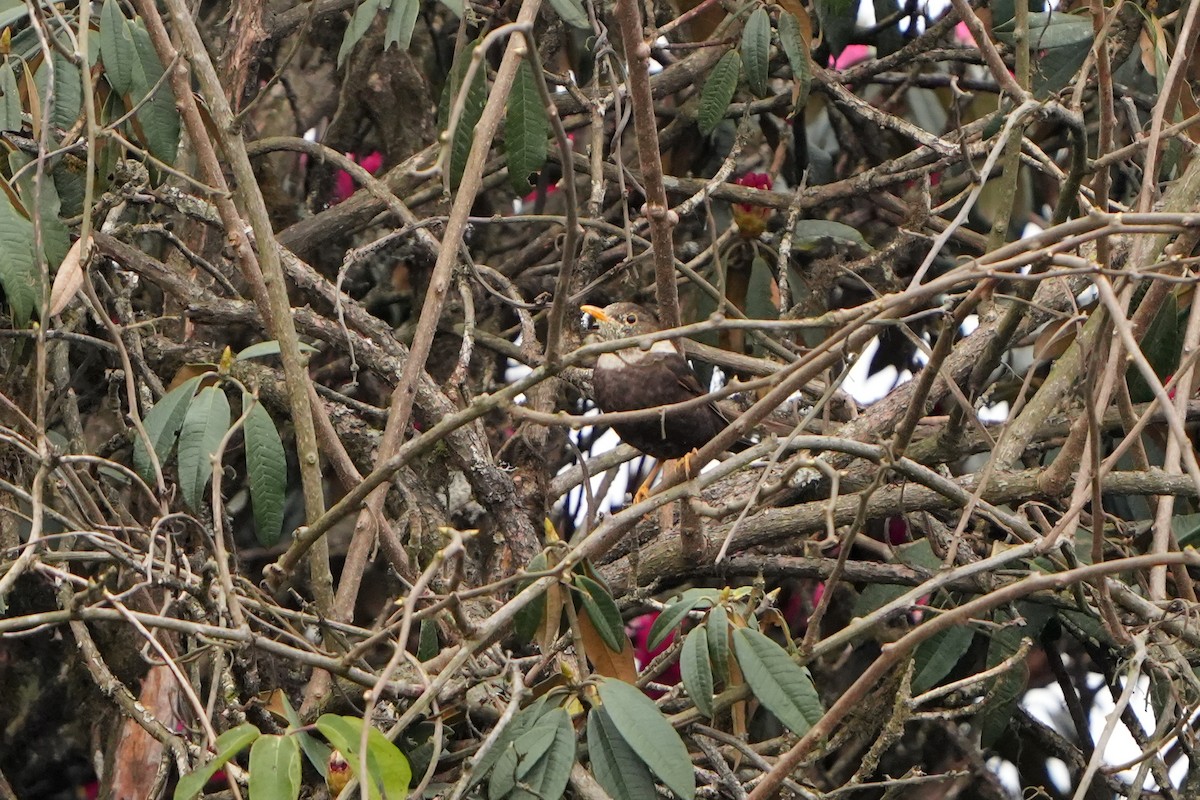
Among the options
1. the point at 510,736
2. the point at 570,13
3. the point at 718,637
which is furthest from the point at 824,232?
the point at 510,736

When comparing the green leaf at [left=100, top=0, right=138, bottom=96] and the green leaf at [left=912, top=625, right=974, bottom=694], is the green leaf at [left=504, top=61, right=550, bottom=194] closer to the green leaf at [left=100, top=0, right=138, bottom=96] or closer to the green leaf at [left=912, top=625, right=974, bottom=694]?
the green leaf at [left=100, top=0, right=138, bottom=96]

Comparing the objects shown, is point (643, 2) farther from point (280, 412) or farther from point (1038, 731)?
point (1038, 731)

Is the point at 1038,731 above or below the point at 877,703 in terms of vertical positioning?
below

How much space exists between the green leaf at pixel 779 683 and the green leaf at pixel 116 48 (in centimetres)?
140

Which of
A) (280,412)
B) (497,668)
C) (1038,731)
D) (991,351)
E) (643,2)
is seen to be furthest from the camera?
(643,2)

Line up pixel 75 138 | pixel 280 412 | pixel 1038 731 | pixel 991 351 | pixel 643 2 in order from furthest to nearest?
pixel 643 2
pixel 1038 731
pixel 280 412
pixel 991 351
pixel 75 138

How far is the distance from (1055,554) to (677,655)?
655 mm

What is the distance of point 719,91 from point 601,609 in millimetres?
1478

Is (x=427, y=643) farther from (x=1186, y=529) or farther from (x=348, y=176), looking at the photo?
(x=348, y=176)

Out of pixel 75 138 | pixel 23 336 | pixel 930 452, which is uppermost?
pixel 75 138

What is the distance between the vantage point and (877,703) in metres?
2.87

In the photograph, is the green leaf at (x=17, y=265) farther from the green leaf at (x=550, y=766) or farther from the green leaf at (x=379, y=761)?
the green leaf at (x=550, y=766)

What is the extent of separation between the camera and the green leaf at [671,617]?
222 centimetres

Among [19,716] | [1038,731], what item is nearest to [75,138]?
[19,716]
